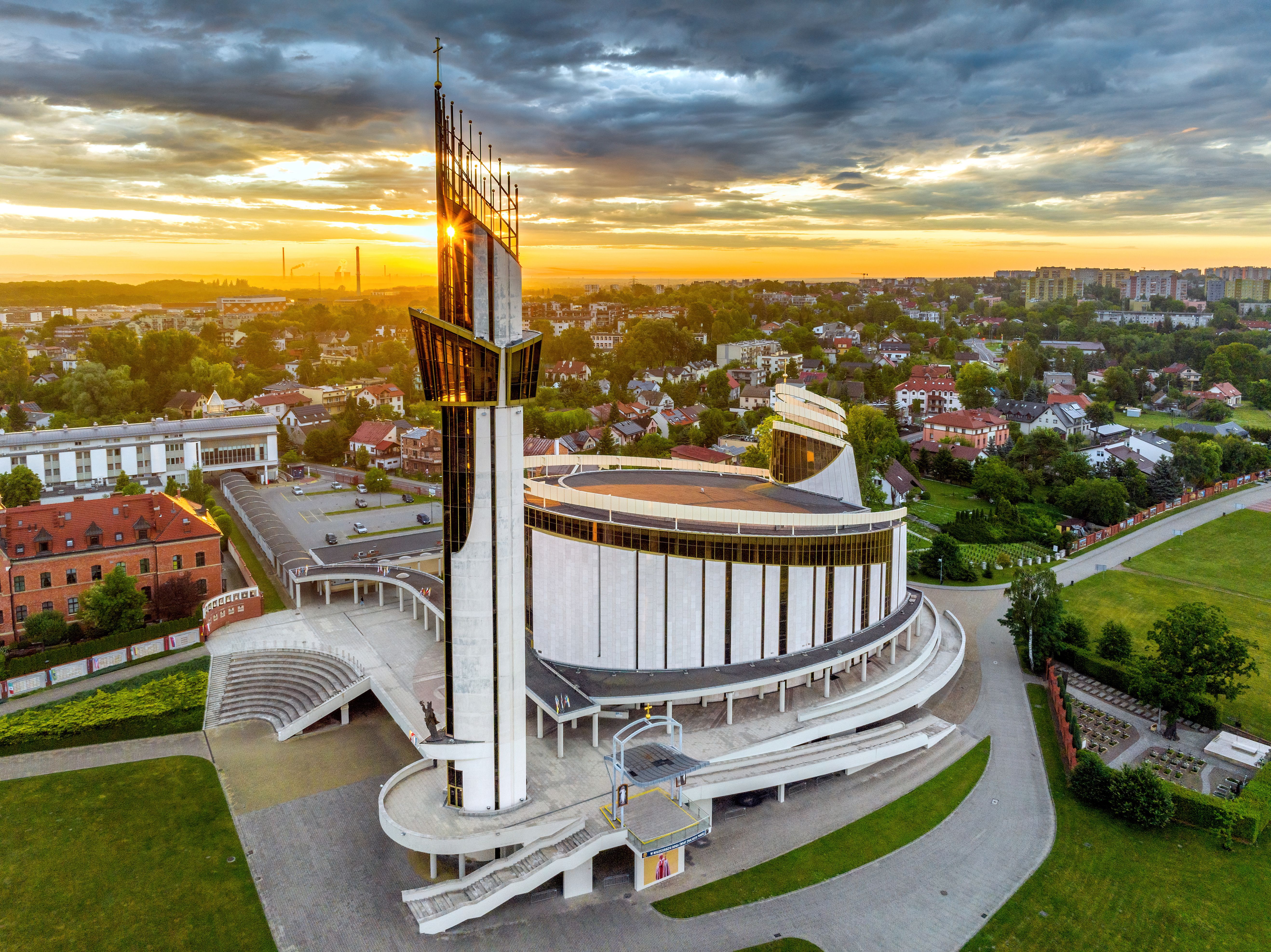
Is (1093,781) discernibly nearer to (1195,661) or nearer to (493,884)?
(1195,661)

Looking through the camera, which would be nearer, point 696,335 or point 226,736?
point 226,736

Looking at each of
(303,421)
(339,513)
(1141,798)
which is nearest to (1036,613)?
(1141,798)

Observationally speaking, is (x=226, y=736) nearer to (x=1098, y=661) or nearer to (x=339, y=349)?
(x=1098, y=661)

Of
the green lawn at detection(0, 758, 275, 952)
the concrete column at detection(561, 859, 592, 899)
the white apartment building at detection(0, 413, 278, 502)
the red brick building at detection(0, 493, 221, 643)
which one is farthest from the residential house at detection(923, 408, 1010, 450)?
the green lawn at detection(0, 758, 275, 952)

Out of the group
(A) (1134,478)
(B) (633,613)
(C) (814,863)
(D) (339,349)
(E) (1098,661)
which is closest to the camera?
(C) (814,863)

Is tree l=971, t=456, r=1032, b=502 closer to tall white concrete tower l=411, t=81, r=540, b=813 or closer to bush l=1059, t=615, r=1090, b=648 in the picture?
bush l=1059, t=615, r=1090, b=648

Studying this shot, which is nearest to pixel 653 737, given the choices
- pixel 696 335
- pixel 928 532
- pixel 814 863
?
pixel 814 863
